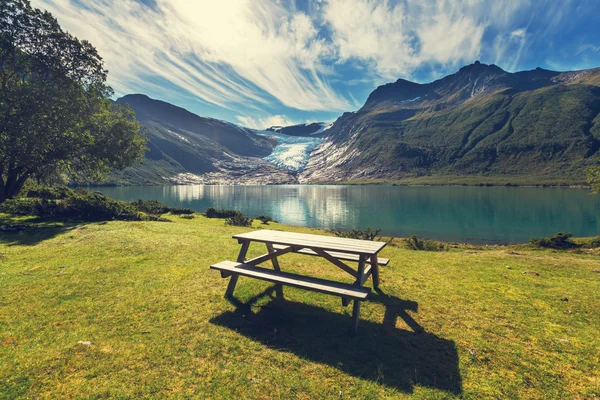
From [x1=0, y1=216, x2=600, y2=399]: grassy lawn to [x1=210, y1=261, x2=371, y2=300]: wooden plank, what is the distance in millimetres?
1010

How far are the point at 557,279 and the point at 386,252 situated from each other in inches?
271

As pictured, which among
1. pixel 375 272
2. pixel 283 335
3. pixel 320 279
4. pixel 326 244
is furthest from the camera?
pixel 375 272

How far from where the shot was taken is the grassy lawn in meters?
4.87

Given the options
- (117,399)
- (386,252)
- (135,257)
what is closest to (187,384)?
(117,399)

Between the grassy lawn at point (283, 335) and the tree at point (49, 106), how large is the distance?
41.5 feet

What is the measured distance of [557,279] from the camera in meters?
10.2

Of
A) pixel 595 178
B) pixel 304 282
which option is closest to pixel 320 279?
pixel 304 282

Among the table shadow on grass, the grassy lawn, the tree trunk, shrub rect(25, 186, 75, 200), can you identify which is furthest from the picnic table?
shrub rect(25, 186, 75, 200)

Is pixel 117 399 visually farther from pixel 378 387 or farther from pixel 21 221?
pixel 21 221

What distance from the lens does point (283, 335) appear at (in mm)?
6539

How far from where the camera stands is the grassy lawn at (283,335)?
192 inches

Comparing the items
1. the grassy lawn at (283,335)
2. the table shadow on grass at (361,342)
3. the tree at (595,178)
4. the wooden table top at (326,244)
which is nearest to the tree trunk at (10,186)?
the grassy lawn at (283,335)

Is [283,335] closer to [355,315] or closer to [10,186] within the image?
[355,315]

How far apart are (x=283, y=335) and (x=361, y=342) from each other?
179 cm
